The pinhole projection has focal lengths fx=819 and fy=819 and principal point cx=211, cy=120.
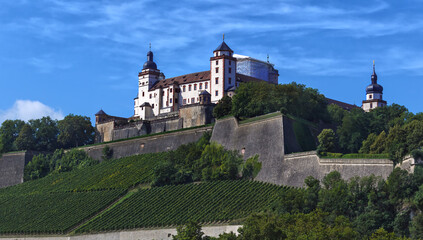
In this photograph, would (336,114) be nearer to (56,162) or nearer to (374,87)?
(374,87)

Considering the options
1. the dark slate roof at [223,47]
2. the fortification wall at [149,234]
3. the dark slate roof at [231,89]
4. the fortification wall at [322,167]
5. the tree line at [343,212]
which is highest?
the dark slate roof at [223,47]

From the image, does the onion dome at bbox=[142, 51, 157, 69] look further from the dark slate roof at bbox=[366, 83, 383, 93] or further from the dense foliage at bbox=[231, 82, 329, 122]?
the dark slate roof at bbox=[366, 83, 383, 93]

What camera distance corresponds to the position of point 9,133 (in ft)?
351

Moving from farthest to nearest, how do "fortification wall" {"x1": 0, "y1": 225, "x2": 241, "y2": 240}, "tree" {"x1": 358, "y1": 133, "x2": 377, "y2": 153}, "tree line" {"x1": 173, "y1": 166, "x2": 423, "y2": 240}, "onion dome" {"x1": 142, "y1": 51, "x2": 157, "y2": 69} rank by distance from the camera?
"onion dome" {"x1": 142, "y1": 51, "x2": 157, "y2": 69} → "tree" {"x1": 358, "y1": 133, "x2": 377, "y2": 153} → "fortification wall" {"x1": 0, "y1": 225, "x2": 241, "y2": 240} → "tree line" {"x1": 173, "y1": 166, "x2": 423, "y2": 240}

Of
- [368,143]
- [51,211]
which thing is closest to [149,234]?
[51,211]

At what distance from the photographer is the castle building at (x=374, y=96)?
11419cm

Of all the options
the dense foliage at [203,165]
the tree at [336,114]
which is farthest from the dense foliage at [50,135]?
the tree at [336,114]

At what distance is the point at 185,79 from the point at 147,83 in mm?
6652

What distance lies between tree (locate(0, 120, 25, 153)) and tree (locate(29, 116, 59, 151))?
3049mm

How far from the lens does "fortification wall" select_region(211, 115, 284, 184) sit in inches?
2813

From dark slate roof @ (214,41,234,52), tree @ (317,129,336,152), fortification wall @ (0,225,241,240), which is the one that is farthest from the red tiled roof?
fortification wall @ (0,225,241,240)

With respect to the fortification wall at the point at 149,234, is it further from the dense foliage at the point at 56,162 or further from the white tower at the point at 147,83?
the white tower at the point at 147,83

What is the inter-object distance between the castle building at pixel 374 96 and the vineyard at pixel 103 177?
3935cm

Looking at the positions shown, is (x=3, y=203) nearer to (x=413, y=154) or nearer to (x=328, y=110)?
(x=328, y=110)
